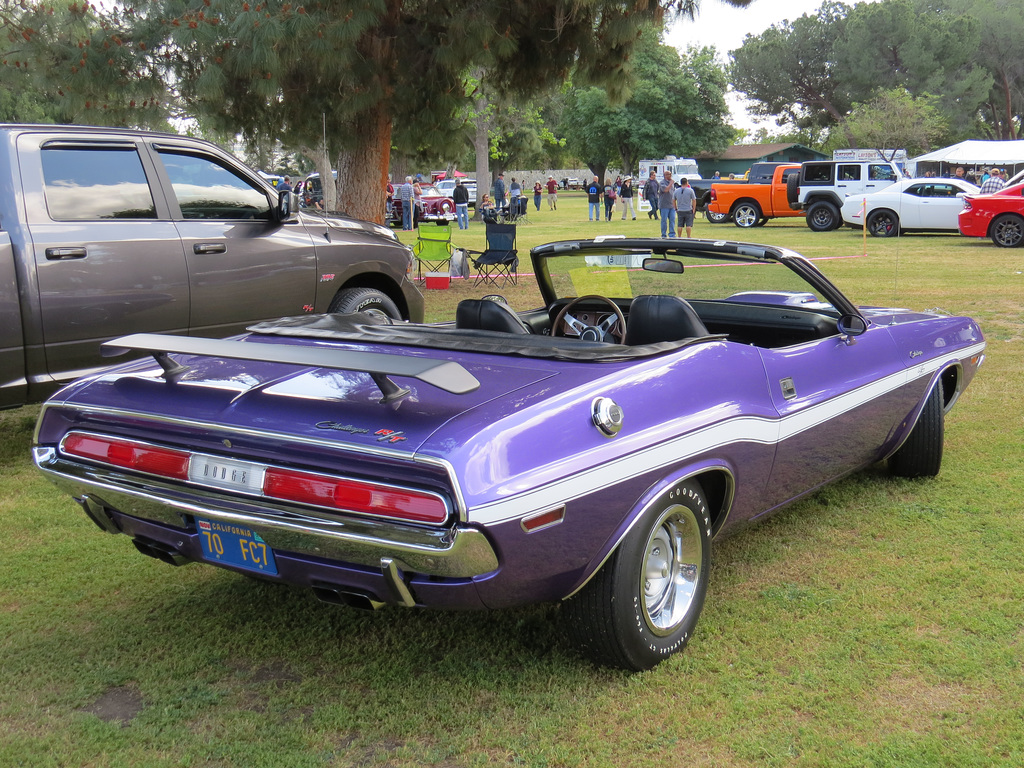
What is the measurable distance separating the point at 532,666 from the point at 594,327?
5.21 ft

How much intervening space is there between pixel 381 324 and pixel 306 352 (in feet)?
3.75

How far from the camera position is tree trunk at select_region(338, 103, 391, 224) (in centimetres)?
1225

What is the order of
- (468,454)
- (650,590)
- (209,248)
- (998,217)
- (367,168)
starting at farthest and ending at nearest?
(998,217) < (367,168) < (209,248) < (650,590) < (468,454)

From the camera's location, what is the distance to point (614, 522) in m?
2.80

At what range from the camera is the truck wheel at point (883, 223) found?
22484 millimetres

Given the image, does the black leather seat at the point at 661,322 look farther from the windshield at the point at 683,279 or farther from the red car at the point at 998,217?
the red car at the point at 998,217

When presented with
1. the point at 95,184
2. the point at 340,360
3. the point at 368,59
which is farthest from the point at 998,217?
the point at 340,360

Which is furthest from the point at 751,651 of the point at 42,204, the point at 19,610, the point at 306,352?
the point at 42,204

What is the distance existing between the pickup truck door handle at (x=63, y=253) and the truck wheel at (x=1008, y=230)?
18.3 metres

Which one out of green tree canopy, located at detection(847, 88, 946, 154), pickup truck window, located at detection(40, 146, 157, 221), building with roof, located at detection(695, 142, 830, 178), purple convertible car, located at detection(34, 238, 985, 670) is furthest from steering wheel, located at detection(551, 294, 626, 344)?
building with roof, located at detection(695, 142, 830, 178)

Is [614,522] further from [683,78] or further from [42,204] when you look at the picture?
[683,78]

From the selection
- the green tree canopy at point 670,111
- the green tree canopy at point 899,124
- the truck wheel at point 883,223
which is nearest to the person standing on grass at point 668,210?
the truck wheel at point 883,223

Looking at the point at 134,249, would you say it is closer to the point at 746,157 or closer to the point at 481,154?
the point at 481,154

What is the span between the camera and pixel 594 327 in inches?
164
